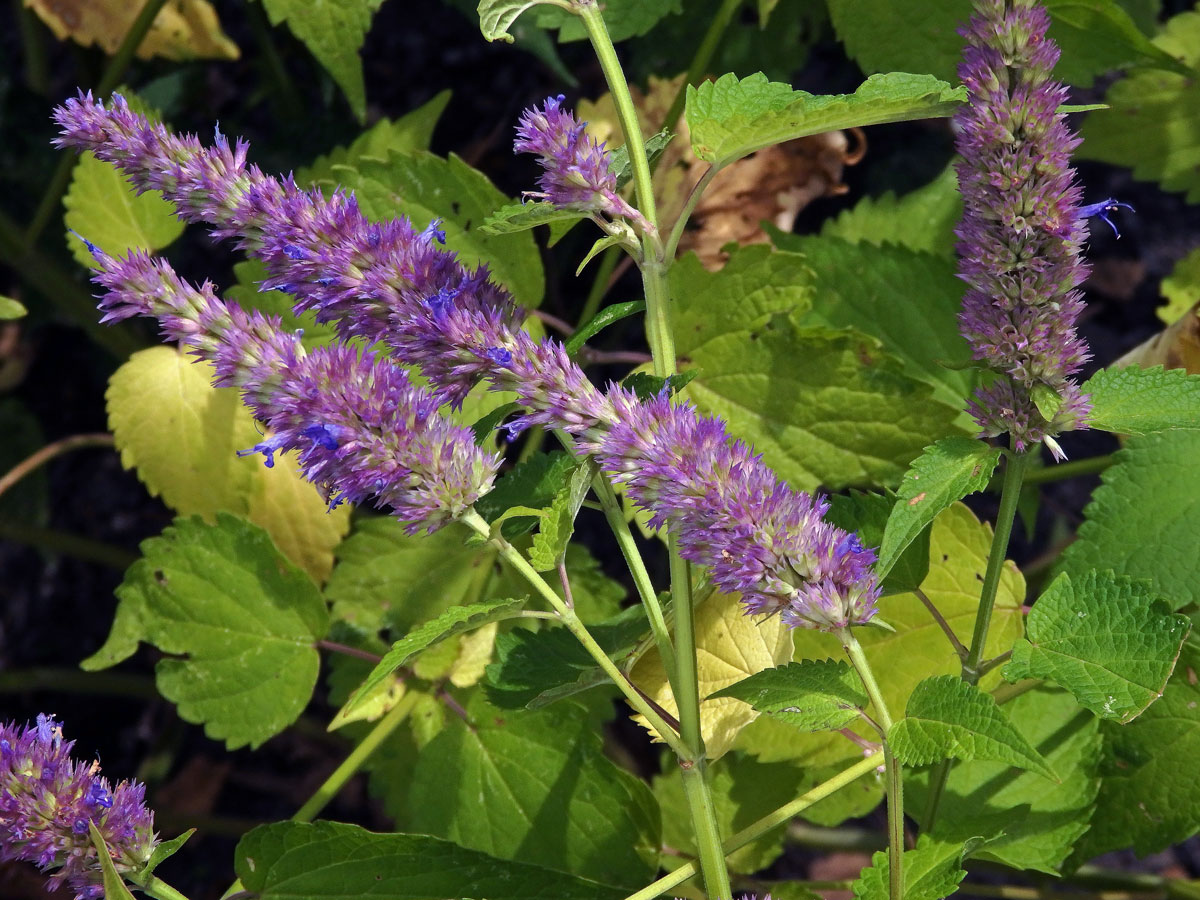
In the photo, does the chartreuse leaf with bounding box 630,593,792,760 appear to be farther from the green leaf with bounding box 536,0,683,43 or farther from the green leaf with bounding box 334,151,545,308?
the green leaf with bounding box 536,0,683,43

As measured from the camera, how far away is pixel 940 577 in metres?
1.60

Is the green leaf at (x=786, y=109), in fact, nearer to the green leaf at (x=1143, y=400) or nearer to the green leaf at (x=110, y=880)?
the green leaf at (x=1143, y=400)

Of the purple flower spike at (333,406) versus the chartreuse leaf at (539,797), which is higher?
the purple flower spike at (333,406)

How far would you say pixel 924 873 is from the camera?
1.11m

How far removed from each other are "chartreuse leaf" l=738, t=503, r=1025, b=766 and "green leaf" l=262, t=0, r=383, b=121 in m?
1.18

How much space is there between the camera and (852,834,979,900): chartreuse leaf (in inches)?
41.8

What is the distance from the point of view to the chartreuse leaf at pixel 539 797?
1589 mm

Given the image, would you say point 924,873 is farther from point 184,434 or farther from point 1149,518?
point 184,434

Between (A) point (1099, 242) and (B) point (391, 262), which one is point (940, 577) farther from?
(A) point (1099, 242)

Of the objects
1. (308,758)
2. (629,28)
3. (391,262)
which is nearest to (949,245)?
(629,28)

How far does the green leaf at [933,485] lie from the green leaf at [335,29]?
1.24m

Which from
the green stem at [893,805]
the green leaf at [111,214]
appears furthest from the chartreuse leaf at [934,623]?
the green leaf at [111,214]

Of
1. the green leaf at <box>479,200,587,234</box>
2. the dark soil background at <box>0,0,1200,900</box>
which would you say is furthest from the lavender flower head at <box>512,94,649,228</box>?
the dark soil background at <box>0,0,1200,900</box>

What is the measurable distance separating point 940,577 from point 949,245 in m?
0.77
